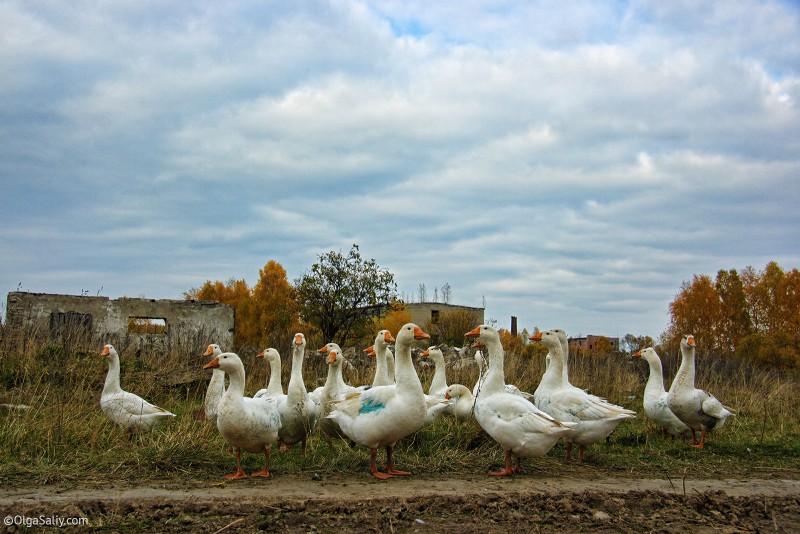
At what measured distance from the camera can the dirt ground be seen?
4688 millimetres

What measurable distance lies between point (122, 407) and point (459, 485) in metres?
5.07

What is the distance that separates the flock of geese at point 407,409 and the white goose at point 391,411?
1 centimetres

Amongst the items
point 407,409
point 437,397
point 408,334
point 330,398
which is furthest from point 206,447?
point 437,397

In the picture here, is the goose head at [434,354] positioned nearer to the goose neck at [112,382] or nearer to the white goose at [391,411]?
the white goose at [391,411]

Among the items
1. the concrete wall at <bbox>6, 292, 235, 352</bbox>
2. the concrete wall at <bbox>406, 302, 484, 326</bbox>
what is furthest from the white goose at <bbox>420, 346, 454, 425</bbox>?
the concrete wall at <bbox>406, 302, 484, 326</bbox>

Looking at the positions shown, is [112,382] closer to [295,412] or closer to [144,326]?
[295,412]

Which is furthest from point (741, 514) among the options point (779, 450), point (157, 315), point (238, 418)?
point (157, 315)

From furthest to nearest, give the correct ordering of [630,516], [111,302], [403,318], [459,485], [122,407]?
[403,318] < [111,302] < [122,407] < [459,485] < [630,516]

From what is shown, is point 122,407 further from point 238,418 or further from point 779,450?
point 779,450

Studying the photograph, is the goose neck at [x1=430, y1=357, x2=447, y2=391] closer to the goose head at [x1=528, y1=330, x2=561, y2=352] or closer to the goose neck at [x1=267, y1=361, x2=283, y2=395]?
the goose head at [x1=528, y1=330, x2=561, y2=352]

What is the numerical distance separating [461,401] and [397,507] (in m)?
4.49

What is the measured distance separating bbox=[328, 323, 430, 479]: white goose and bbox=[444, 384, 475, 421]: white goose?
2.49 m

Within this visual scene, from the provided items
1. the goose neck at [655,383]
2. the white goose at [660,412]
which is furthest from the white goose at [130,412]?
the goose neck at [655,383]

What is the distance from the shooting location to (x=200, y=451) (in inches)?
274
